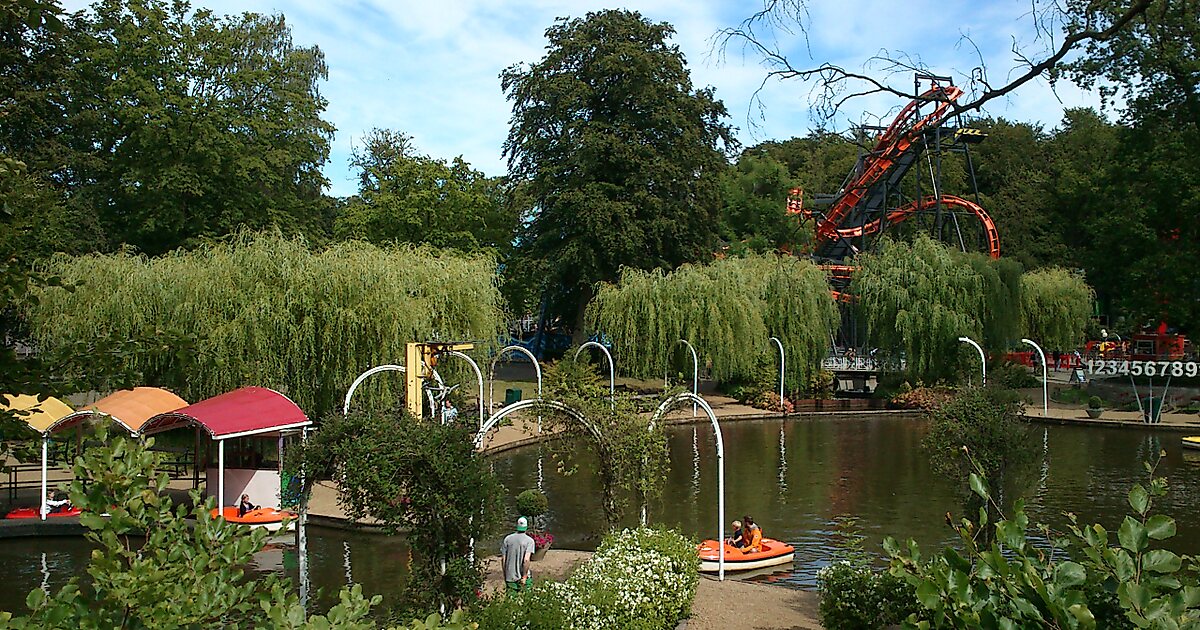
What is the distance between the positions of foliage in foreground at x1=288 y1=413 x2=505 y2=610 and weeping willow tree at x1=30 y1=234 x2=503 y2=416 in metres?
9.68

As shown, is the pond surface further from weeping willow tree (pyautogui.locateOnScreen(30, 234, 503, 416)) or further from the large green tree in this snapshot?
the large green tree

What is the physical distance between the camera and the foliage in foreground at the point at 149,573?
263 cm

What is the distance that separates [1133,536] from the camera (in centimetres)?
260

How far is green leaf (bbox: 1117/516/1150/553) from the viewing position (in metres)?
2.58

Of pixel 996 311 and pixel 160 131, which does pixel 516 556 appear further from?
pixel 996 311

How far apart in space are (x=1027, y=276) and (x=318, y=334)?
33101 mm

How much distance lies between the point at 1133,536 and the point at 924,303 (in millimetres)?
33734

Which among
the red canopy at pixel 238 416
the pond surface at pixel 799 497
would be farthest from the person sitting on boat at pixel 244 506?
the red canopy at pixel 238 416

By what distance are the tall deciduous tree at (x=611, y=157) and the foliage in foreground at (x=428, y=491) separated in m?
29.6

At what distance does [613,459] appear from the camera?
13.1 meters

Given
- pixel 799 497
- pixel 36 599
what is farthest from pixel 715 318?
pixel 36 599

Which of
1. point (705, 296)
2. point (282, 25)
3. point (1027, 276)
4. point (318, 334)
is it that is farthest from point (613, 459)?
point (282, 25)

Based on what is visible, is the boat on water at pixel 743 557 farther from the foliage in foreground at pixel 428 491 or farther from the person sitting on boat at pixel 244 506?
the person sitting on boat at pixel 244 506

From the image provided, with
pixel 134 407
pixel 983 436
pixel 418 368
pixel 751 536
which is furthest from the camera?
pixel 418 368
